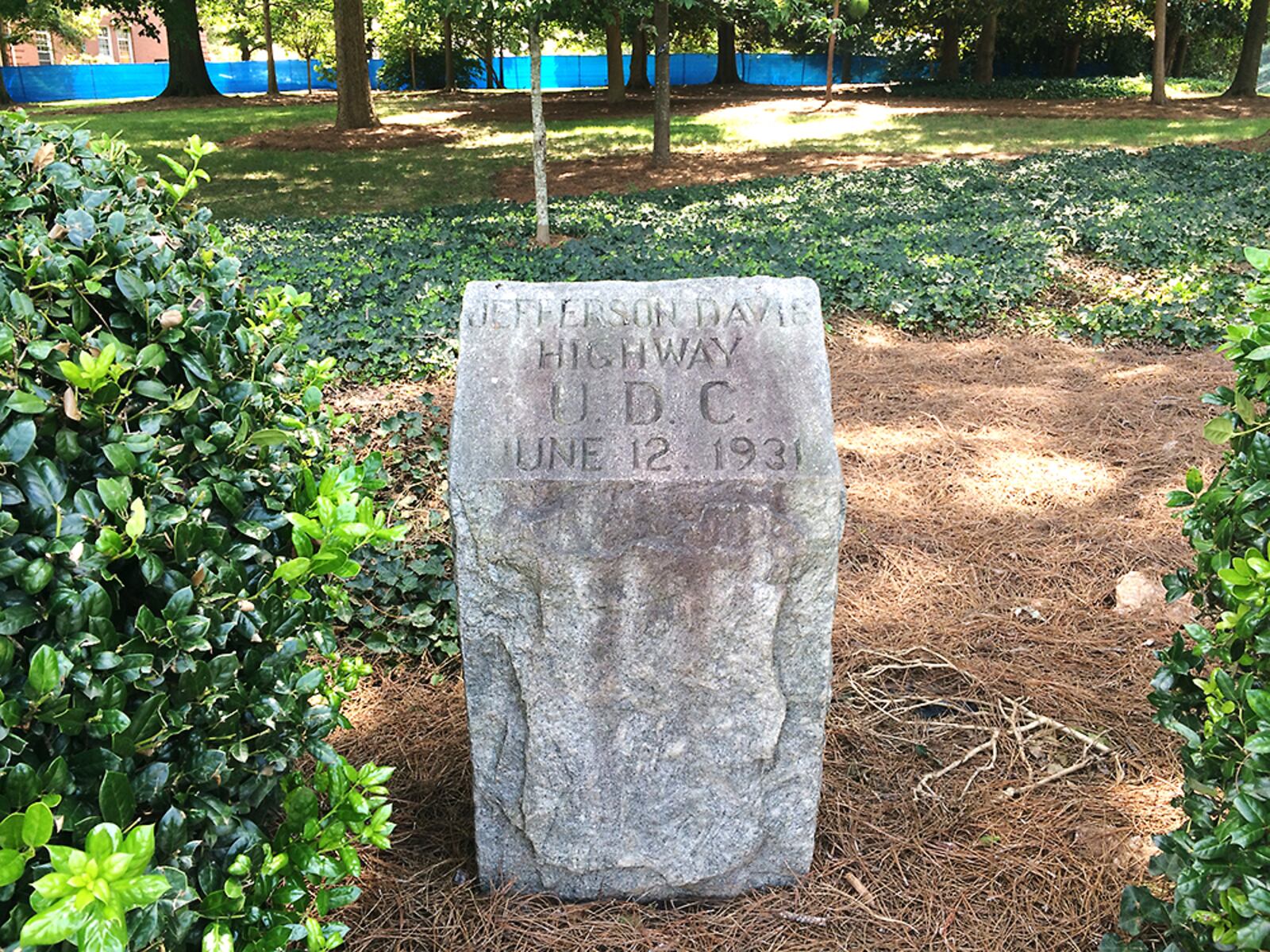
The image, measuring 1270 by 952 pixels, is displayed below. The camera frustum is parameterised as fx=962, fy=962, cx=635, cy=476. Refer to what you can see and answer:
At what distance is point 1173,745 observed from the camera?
313cm

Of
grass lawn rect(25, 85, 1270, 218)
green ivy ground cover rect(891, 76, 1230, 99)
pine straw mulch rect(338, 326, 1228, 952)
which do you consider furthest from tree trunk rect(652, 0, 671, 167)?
green ivy ground cover rect(891, 76, 1230, 99)

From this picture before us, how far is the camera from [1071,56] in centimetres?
3459

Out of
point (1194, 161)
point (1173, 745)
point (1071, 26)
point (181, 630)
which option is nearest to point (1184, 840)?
point (1173, 745)

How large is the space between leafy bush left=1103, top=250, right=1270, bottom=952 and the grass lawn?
11.4 meters

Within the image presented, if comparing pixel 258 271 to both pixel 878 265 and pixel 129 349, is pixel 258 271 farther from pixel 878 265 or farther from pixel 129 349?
pixel 129 349

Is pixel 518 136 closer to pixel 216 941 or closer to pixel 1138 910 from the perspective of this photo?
pixel 1138 910

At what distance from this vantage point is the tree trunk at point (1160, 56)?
20.0 m

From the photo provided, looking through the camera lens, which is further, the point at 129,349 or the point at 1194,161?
the point at 1194,161

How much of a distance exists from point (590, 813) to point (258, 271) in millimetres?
5880

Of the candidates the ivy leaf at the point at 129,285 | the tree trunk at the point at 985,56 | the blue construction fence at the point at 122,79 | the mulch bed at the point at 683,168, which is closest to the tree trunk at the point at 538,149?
the mulch bed at the point at 683,168

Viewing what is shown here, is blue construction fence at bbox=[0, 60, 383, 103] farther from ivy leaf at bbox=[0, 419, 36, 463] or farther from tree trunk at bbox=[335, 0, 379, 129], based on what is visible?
ivy leaf at bbox=[0, 419, 36, 463]

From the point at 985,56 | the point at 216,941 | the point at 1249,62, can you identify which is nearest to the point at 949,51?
the point at 985,56

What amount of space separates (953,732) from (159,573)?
2619 millimetres

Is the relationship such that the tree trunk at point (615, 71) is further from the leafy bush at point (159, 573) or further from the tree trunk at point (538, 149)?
the leafy bush at point (159, 573)
